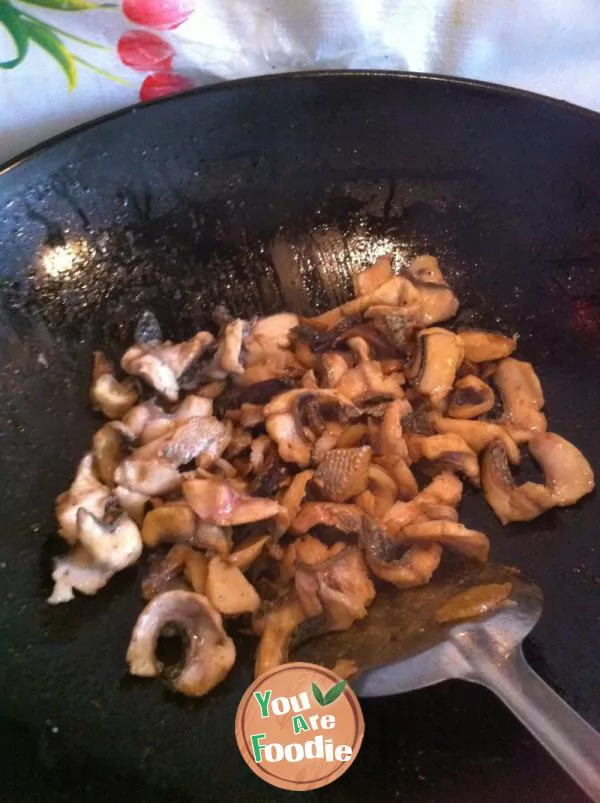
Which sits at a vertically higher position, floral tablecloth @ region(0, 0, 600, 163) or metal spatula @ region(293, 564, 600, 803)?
floral tablecloth @ region(0, 0, 600, 163)

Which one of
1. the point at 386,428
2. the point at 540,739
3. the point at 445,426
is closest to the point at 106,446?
the point at 386,428

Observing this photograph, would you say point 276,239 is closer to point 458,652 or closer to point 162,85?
point 162,85

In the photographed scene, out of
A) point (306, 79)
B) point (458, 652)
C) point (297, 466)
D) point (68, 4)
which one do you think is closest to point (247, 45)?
A: point (306, 79)

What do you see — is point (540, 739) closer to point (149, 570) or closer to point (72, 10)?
point (149, 570)

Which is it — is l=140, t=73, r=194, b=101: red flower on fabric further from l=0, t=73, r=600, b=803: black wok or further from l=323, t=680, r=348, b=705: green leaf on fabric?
l=323, t=680, r=348, b=705: green leaf on fabric

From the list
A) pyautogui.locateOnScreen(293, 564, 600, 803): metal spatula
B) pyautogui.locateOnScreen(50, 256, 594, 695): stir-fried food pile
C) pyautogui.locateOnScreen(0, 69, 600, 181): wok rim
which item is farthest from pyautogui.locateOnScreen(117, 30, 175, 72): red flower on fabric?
pyautogui.locateOnScreen(293, 564, 600, 803): metal spatula

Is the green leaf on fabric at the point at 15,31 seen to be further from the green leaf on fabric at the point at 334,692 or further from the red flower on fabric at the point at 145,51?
the green leaf on fabric at the point at 334,692
